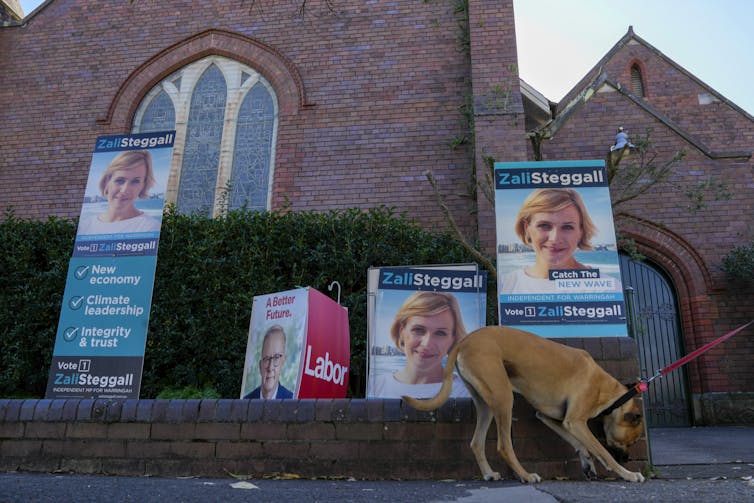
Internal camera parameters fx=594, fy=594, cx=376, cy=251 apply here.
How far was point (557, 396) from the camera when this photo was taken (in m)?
4.10

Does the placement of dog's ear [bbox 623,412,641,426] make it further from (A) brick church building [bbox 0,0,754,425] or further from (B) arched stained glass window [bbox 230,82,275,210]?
(B) arched stained glass window [bbox 230,82,275,210]

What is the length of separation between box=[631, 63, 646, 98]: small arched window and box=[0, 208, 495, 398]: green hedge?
804 centimetres

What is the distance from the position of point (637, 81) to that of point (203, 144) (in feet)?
32.7

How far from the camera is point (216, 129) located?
38.6 ft

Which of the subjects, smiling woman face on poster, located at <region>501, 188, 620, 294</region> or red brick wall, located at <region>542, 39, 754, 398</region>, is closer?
smiling woman face on poster, located at <region>501, 188, 620, 294</region>

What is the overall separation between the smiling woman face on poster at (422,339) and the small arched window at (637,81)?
31.3ft

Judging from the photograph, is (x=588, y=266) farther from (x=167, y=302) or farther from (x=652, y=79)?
(x=652, y=79)

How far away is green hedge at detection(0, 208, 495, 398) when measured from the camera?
25.4 feet

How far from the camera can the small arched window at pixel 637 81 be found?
1375 cm

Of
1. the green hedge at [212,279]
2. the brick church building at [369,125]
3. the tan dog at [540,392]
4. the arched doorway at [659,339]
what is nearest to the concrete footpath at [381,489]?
the tan dog at [540,392]

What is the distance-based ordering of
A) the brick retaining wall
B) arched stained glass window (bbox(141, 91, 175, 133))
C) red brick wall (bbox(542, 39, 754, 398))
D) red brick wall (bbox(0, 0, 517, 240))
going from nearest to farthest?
the brick retaining wall < red brick wall (bbox(542, 39, 754, 398)) < red brick wall (bbox(0, 0, 517, 240)) < arched stained glass window (bbox(141, 91, 175, 133))

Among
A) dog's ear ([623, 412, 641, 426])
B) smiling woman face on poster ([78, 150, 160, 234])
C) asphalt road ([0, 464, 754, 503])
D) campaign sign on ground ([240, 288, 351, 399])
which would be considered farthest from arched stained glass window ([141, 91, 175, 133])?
dog's ear ([623, 412, 641, 426])

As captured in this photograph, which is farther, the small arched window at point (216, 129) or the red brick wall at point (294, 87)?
the small arched window at point (216, 129)

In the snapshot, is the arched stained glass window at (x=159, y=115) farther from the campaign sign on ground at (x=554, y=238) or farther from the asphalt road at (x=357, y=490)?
the asphalt road at (x=357, y=490)
